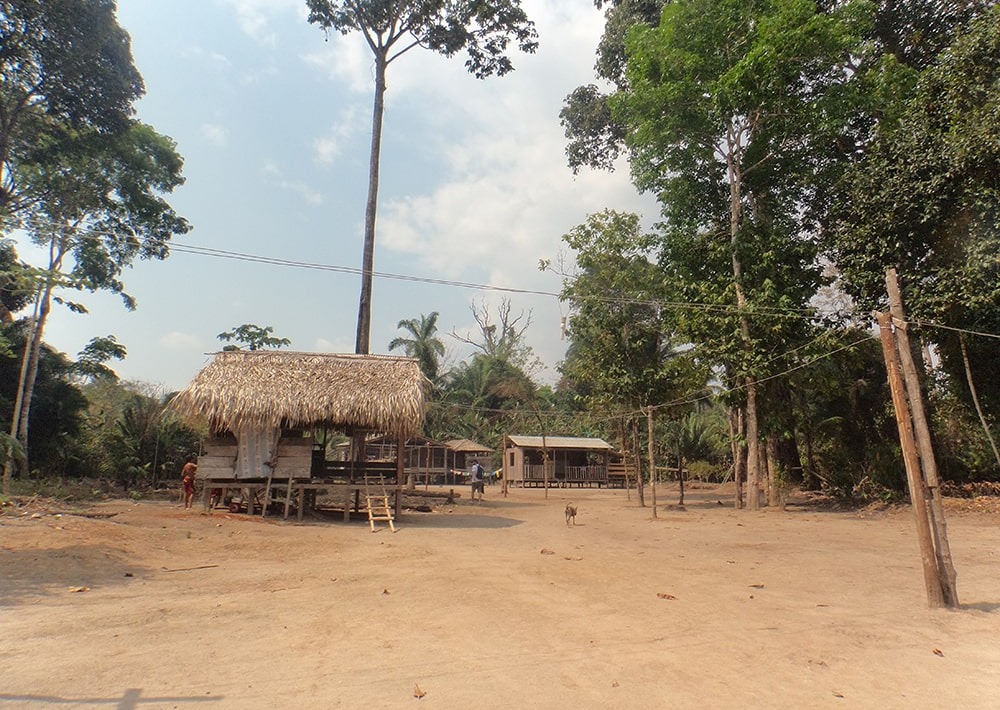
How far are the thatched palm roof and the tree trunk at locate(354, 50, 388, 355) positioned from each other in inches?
175

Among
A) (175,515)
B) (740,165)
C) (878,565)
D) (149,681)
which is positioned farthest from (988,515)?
(175,515)

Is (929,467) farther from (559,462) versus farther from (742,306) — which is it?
(559,462)

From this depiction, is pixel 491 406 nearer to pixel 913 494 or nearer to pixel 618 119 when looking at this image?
pixel 618 119

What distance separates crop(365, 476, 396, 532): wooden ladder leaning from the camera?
1372 centimetres

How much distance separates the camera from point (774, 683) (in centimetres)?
434

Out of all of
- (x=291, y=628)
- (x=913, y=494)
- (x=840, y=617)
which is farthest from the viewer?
(x=913, y=494)

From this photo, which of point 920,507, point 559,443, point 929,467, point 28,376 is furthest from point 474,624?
point 559,443

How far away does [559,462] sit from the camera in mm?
36719

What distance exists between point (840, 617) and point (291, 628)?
17.1 feet

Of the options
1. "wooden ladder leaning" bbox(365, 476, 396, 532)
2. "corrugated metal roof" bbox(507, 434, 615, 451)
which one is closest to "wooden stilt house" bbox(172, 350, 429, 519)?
"wooden ladder leaning" bbox(365, 476, 396, 532)

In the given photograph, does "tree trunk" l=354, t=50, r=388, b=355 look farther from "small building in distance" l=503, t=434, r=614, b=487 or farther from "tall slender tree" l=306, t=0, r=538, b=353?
"small building in distance" l=503, t=434, r=614, b=487

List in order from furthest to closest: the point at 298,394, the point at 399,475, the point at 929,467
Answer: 1. the point at 399,475
2. the point at 298,394
3. the point at 929,467

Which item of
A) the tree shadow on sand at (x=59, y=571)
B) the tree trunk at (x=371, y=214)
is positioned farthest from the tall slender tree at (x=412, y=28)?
the tree shadow on sand at (x=59, y=571)

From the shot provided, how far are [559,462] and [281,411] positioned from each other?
24.5m
